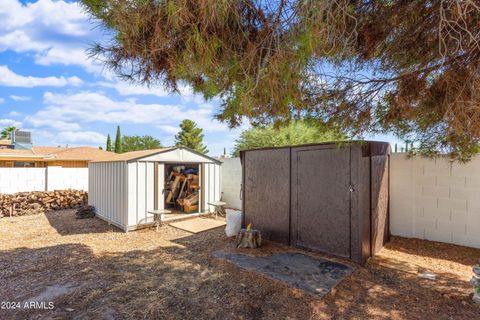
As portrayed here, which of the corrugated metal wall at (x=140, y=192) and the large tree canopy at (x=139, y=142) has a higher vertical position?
the large tree canopy at (x=139, y=142)

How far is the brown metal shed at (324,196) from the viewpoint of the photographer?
381cm

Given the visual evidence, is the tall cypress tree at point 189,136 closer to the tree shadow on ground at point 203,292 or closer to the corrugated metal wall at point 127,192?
the corrugated metal wall at point 127,192

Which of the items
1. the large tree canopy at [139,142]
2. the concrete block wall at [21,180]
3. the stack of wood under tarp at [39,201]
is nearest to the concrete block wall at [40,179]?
the concrete block wall at [21,180]

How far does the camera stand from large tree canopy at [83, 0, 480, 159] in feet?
5.99

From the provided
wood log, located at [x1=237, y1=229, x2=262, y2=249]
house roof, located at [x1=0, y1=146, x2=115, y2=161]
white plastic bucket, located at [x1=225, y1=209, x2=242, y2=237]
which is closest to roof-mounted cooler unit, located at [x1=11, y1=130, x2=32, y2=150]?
house roof, located at [x1=0, y1=146, x2=115, y2=161]

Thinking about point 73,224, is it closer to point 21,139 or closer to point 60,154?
point 60,154

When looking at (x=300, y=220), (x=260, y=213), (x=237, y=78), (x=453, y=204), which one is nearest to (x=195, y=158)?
(x=260, y=213)

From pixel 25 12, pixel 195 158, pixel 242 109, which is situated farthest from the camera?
pixel 195 158

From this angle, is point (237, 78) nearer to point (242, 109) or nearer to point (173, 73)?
point (242, 109)

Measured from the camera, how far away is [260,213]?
518 centimetres

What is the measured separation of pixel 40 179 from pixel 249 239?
868 centimetres

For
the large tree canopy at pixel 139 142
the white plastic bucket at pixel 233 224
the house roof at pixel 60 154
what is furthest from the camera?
the large tree canopy at pixel 139 142

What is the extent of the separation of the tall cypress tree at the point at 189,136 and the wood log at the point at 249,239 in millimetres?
22852

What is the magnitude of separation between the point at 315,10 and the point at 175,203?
825cm
